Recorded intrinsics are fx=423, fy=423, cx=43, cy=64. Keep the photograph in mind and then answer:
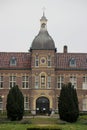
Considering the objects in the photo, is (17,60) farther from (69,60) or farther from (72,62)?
(72,62)

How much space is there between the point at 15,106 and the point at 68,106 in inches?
245

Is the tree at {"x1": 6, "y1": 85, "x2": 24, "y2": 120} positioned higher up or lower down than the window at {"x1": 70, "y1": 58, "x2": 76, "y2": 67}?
lower down

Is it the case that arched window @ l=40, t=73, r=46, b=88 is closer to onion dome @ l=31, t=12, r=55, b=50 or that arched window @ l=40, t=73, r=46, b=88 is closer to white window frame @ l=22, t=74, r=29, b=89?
white window frame @ l=22, t=74, r=29, b=89

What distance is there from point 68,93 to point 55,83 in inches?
699

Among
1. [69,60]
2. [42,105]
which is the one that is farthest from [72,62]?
[42,105]

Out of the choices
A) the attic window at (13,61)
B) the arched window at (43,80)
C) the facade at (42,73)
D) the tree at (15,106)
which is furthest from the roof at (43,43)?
the tree at (15,106)

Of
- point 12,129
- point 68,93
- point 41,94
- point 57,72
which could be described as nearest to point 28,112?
point 41,94

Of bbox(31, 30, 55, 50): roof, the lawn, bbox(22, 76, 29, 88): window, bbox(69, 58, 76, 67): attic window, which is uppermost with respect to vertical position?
bbox(31, 30, 55, 50): roof

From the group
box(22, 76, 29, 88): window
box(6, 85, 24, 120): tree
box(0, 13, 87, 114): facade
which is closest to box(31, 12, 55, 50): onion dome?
box(0, 13, 87, 114): facade

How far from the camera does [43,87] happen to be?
65438 mm

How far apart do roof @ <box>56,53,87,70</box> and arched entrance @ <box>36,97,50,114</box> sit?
18.6ft

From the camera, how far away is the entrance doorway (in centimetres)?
6544

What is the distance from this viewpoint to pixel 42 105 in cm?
6569

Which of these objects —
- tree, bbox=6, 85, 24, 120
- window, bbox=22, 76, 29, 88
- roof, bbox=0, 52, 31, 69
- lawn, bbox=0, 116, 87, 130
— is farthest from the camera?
roof, bbox=0, 52, 31, 69
